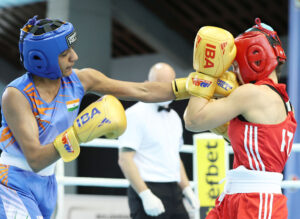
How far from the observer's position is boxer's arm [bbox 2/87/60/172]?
217cm

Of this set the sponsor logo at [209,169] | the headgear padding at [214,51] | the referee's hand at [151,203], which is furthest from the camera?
the sponsor logo at [209,169]

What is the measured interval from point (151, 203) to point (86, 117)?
1.25 meters

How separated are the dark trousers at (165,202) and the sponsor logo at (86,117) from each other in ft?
4.44

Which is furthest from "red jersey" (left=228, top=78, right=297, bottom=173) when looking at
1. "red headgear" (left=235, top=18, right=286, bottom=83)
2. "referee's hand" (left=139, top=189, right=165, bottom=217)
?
"referee's hand" (left=139, top=189, right=165, bottom=217)

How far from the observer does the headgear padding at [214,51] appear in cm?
226

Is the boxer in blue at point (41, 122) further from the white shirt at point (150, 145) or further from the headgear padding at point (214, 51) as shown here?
the white shirt at point (150, 145)

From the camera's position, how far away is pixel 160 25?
11328mm

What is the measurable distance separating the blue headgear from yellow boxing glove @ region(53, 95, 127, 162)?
9.8 inches

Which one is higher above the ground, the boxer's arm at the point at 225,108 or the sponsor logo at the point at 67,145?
the boxer's arm at the point at 225,108

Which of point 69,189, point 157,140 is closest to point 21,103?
point 157,140

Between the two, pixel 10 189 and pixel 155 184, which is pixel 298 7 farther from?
pixel 10 189

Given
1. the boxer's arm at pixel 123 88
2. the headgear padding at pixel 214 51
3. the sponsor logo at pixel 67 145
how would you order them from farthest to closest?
the boxer's arm at pixel 123 88
the headgear padding at pixel 214 51
the sponsor logo at pixel 67 145

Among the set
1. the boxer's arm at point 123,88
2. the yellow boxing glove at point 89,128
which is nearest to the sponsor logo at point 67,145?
the yellow boxing glove at point 89,128

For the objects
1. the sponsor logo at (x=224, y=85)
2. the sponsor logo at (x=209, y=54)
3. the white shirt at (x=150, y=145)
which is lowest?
the white shirt at (x=150, y=145)
